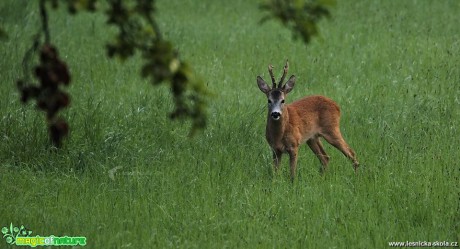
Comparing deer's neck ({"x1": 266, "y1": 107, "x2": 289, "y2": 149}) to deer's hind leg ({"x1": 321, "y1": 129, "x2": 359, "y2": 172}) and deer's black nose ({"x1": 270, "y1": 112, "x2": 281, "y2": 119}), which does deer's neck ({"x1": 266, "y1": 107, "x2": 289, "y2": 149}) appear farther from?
deer's hind leg ({"x1": 321, "y1": 129, "x2": 359, "y2": 172})

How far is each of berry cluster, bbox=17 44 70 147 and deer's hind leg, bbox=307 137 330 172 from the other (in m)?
5.92

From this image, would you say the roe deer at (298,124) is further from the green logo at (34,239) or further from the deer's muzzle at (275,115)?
the green logo at (34,239)

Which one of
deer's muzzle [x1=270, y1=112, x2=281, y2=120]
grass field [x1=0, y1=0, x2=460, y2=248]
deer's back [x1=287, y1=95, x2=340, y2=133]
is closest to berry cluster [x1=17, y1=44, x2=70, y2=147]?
grass field [x1=0, y1=0, x2=460, y2=248]

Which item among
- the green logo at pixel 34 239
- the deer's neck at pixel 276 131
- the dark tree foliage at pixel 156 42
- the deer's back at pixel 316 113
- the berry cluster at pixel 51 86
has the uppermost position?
the deer's back at pixel 316 113

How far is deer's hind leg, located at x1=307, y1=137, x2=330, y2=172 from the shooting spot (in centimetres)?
1006

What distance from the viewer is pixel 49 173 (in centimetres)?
939

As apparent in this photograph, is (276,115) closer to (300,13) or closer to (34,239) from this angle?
(34,239)

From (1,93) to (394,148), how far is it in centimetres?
522

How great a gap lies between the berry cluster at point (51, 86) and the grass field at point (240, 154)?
10.5 ft

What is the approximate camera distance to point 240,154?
9844 millimetres

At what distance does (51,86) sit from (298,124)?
20.4 ft

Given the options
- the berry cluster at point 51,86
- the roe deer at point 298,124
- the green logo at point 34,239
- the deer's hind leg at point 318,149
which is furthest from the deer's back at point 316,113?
the berry cluster at point 51,86

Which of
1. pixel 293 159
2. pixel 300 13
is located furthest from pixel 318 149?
pixel 300 13

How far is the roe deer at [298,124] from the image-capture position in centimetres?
965
